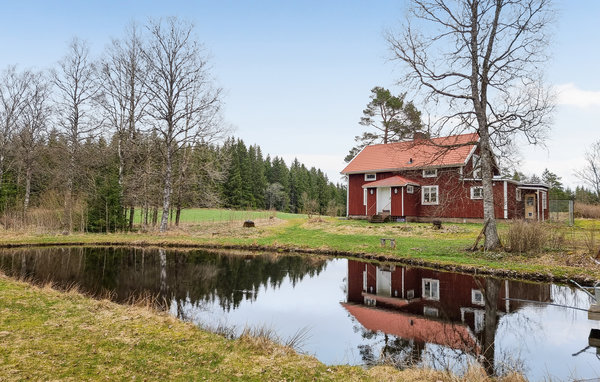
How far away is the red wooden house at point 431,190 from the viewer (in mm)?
23172

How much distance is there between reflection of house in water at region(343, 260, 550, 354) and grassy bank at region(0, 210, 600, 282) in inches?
45.2

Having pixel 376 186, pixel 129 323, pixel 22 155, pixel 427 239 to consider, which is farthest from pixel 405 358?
pixel 22 155

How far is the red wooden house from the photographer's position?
912 inches

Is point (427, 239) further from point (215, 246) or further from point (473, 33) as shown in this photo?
point (215, 246)

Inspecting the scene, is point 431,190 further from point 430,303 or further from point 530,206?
point 430,303

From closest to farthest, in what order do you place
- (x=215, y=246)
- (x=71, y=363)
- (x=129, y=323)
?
(x=71, y=363) < (x=129, y=323) < (x=215, y=246)

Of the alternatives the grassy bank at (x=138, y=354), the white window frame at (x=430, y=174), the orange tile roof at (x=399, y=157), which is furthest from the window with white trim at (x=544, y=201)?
the grassy bank at (x=138, y=354)

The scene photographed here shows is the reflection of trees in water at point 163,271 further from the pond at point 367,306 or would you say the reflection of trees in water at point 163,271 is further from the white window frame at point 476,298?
the white window frame at point 476,298

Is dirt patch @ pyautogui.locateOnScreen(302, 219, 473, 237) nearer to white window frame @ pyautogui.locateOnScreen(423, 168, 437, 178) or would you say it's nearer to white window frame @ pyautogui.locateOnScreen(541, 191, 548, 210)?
white window frame @ pyautogui.locateOnScreen(423, 168, 437, 178)

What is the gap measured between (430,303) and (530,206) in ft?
72.1

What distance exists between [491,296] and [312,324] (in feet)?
15.1

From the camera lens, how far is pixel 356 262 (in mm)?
13492

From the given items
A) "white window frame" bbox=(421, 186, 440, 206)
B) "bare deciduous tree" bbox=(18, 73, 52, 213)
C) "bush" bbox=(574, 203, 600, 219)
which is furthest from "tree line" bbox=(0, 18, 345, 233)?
"bush" bbox=(574, 203, 600, 219)

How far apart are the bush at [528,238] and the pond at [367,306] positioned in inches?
137
